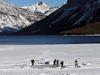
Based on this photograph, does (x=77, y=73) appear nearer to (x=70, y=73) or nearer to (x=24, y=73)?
(x=70, y=73)

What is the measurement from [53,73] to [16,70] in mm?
7396

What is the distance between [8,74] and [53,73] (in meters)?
7.64

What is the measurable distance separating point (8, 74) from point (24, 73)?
269 cm

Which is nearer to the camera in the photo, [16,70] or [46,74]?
[46,74]

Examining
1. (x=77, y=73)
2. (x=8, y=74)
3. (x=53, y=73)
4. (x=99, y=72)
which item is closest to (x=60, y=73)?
(x=53, y=73)

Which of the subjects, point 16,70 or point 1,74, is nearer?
point 1,74

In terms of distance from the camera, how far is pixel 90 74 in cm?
2586

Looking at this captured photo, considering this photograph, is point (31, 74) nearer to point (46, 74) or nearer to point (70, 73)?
point (46, 74)

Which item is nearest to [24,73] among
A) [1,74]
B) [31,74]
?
[31,74]

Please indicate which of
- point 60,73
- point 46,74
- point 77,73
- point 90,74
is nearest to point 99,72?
point 90,74

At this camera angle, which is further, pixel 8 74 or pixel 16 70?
pixel 16 70

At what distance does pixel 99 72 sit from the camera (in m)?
26.8

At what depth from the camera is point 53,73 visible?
26484 mm

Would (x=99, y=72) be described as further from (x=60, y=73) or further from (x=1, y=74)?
(x=1, y=74)
